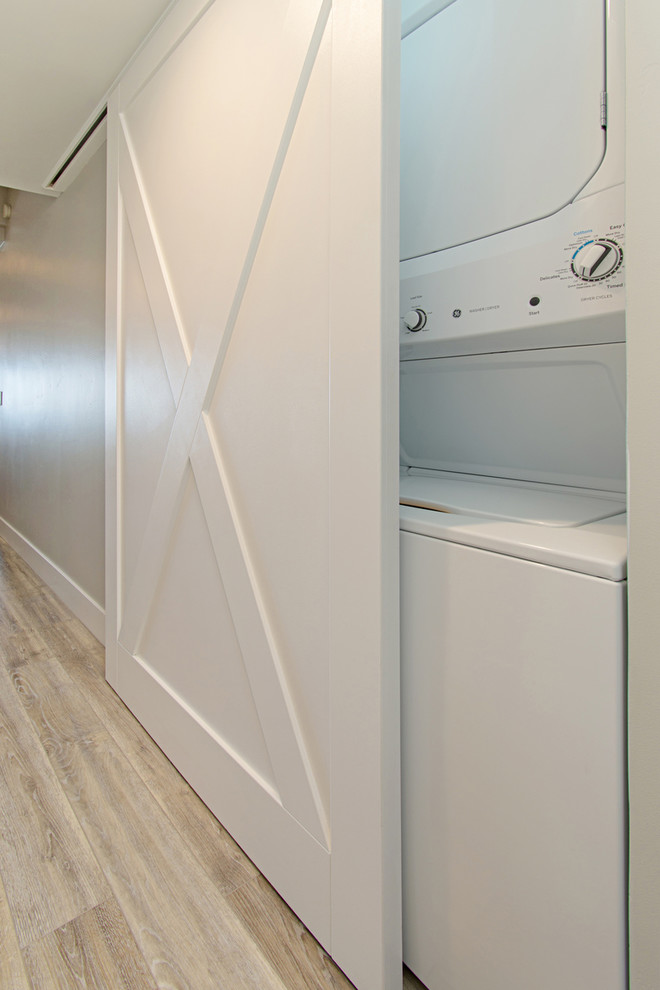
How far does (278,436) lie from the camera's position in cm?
117

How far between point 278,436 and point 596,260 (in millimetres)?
648

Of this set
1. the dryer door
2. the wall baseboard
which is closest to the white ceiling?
the dryer door

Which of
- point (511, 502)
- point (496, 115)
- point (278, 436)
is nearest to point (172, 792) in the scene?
point (278, 436)

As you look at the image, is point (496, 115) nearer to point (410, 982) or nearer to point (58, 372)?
point (410, 982)

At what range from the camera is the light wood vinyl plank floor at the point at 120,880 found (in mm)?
1070

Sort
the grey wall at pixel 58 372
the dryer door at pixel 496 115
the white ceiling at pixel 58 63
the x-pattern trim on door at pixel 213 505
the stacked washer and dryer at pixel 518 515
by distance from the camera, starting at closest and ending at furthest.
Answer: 1. the stacked washer and dryer at pixel 518 515
2. the dryer door at pixel 496 115
3. the x-pattern trim on door at pixel 213 505
4. the white ceiling at pixel 58 63
5. the grey wall at pixel 58 372

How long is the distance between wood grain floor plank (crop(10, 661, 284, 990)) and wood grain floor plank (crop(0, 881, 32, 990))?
0.19 m

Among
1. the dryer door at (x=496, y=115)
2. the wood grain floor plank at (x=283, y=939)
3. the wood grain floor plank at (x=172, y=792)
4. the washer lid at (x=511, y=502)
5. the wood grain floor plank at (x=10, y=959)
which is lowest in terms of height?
the wood grain floor plank at (x=10, y=959)

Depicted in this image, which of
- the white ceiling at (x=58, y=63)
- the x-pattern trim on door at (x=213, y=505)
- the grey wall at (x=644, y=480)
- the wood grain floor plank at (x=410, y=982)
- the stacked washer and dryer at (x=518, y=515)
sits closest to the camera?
the grey wall at (x=644, y=480)

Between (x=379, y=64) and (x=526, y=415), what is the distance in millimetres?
623

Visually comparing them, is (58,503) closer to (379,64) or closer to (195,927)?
(195,927)

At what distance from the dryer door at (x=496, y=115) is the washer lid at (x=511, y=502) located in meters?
0.46

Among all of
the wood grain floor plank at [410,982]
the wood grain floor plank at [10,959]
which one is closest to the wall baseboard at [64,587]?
the wood grain floor plank at [10,959]

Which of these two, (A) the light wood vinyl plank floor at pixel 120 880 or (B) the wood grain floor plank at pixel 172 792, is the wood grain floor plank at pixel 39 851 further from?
(B) the wood grain floor plank at pixel 172 792
